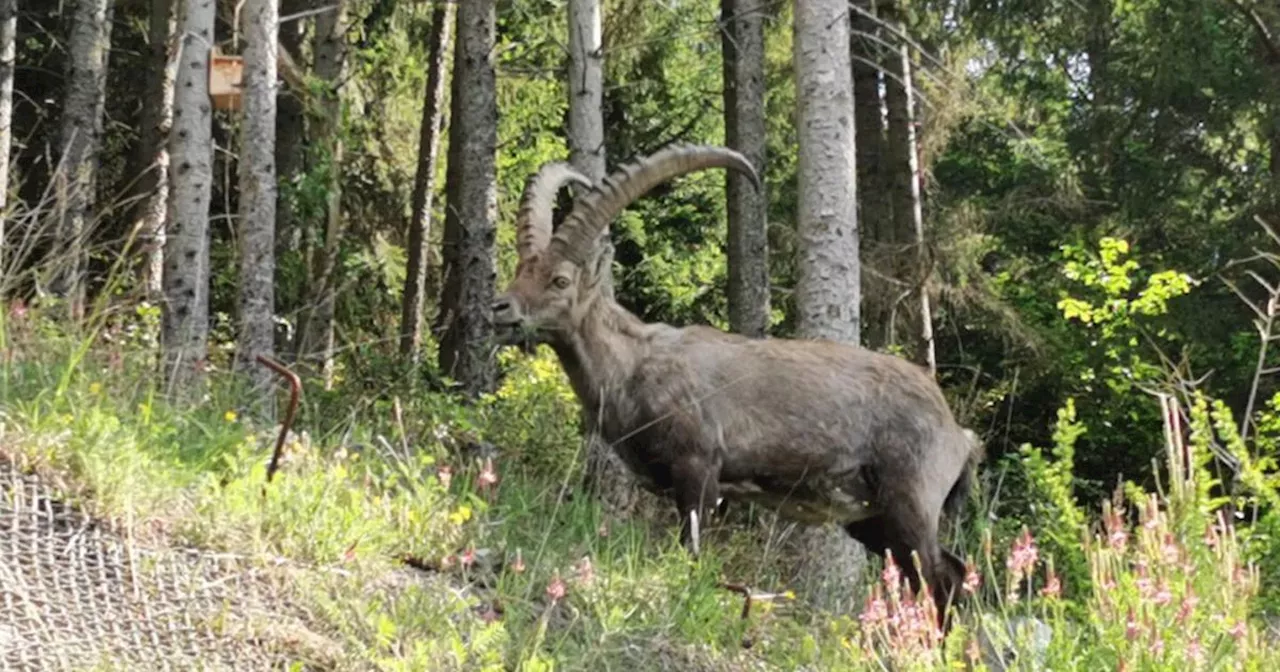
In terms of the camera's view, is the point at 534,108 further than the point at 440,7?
Yes

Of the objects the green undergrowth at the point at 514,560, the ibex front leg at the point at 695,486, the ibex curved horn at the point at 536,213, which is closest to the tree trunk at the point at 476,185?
the ibex curved horn at the point at 536,213

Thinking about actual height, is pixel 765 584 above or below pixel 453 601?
below

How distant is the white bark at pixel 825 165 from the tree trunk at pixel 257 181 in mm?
3315

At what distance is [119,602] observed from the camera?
15.4 feet

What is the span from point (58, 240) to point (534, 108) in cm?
1605

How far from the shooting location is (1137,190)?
20.0m

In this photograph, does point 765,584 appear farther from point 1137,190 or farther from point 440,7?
point 1137,190

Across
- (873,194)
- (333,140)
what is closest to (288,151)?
(333,140)

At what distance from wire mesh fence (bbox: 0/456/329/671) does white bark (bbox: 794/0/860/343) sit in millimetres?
4858

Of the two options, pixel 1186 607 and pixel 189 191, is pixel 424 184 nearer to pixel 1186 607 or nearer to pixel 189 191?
pixel 189 191

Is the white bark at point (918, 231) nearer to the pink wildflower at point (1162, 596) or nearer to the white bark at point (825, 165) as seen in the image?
the white bark at point (825, 165)

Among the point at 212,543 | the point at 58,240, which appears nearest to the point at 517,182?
the point at 58,240

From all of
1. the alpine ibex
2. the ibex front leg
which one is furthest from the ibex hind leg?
the ibex front leg

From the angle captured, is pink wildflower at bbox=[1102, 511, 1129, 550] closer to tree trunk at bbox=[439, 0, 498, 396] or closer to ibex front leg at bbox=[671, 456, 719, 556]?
ibex front leg at bbox=[671, 456, 719, 556]
